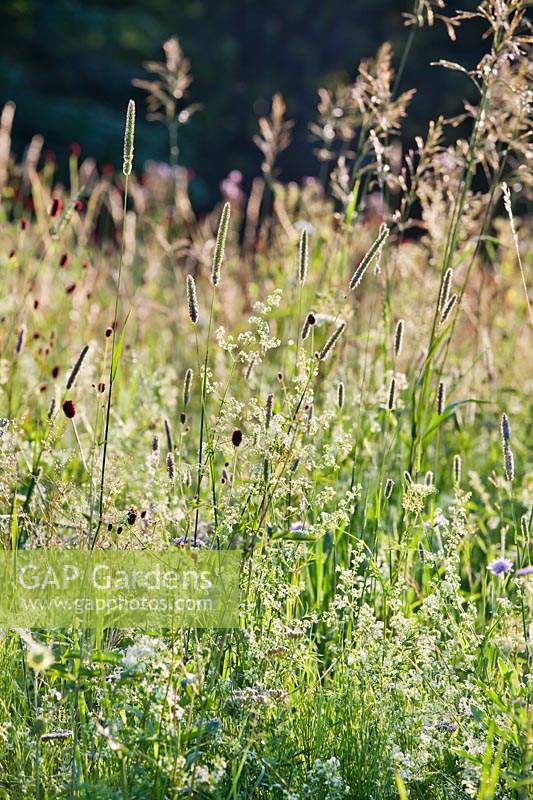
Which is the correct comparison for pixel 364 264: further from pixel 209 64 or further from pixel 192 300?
pixel 209 64

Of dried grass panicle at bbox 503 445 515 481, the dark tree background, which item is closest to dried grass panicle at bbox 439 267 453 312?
dried grass panicle at bbox 503 445 515 481

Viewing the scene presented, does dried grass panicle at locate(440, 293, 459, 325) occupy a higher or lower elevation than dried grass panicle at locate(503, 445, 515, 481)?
higher

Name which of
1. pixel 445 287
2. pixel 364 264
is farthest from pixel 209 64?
pixel 364 264

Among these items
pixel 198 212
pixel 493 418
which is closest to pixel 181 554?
pixel 493 418

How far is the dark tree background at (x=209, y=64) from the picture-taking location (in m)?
13.8

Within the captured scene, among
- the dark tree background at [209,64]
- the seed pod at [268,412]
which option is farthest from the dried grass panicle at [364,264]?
the dark tree background at [209,64]

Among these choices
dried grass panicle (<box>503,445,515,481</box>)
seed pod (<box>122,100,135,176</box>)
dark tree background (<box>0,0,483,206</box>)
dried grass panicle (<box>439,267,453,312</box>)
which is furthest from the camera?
dark tree background (<box>0,0,483,206</box>)

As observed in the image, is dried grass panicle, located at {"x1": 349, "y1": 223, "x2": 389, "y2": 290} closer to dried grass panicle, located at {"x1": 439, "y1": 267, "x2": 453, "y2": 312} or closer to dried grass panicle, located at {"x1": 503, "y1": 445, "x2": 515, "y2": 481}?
dried grass panicle, located at {"x1": 439, "y1": 267, "x2": 453, "y2": 312}

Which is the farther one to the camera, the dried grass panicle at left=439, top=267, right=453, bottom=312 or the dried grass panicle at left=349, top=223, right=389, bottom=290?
the dried grass panicle at left=439, top=267, right=453, bottom=312

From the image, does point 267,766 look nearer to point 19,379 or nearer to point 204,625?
point 204,625

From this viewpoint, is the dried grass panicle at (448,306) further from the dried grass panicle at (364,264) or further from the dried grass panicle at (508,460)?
the dried grass panicle at (508,460)

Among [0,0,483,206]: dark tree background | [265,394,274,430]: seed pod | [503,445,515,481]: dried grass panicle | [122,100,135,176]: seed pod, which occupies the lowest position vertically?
[503,445,515,481]: dried grass panicle

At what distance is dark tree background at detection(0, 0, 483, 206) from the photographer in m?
13.8

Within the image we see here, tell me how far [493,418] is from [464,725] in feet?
7.12
